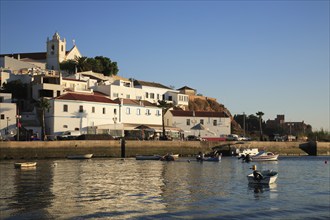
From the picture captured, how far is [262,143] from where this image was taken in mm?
101188

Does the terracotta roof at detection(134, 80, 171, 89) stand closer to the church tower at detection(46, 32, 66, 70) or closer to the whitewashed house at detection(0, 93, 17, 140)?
the church tower at detection(46, 32, 66, 70)

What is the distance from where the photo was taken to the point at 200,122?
11256cm

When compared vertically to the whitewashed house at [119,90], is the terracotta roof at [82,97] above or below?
below

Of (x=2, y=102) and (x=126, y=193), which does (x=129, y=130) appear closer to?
(x=2, y=102)

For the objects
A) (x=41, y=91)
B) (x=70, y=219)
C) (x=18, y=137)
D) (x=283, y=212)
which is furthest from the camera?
(x=41, y=91)

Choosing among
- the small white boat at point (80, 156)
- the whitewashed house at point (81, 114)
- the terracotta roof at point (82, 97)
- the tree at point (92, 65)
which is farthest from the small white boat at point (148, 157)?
the tree at point (92, 65)

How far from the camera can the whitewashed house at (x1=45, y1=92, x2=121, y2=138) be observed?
288 ft

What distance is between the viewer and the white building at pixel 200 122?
→ 111 metres

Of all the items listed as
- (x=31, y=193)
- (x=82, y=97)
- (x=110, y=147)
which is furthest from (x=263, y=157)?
(x=31, y=193)

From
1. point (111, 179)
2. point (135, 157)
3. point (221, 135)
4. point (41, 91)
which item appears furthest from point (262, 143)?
point (111, 179)

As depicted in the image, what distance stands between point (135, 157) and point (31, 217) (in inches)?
2256

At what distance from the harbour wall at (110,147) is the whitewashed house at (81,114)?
11145 millimetres

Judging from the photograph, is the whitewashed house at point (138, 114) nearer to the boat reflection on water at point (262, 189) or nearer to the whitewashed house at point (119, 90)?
the whitewashed house at point (119, 90)

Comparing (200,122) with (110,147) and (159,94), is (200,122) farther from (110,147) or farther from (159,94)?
(110,147)
